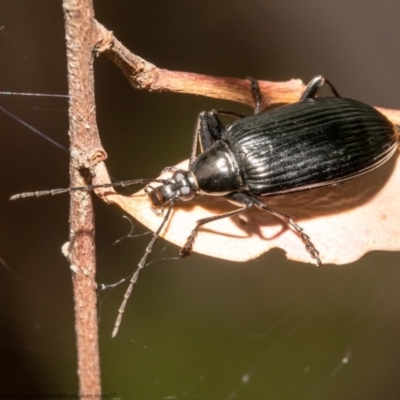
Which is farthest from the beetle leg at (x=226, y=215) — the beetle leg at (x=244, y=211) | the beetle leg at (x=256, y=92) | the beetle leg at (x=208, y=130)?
the beetle leg at (x=256, y=92)

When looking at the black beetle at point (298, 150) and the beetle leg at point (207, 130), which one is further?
the beetle leg at point (207, 130)

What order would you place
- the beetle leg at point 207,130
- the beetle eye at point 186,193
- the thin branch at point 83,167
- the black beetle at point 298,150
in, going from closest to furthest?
the thin branch at point 83,167
the beetle eye at point 186,193
the black beetle at point 298,150
the beetle leg at point 207,130

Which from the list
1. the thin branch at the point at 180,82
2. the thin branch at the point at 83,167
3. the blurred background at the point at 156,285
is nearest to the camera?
the thin branch at the point at 83,167

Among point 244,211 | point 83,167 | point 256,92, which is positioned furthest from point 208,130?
point 83,167

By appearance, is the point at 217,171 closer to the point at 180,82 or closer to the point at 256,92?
the point at 256,92

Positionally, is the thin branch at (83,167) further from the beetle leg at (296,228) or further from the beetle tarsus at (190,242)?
the beetle leg at (296,228)

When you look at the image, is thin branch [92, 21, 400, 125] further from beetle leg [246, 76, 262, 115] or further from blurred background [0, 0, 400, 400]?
blurred background [0, 0, 400, 400]

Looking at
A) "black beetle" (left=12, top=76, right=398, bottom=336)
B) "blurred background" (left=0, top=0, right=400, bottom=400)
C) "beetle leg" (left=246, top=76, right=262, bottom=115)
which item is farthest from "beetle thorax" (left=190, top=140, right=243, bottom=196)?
"blurred background" (left=0, top=0, right=400, bottom=400)
